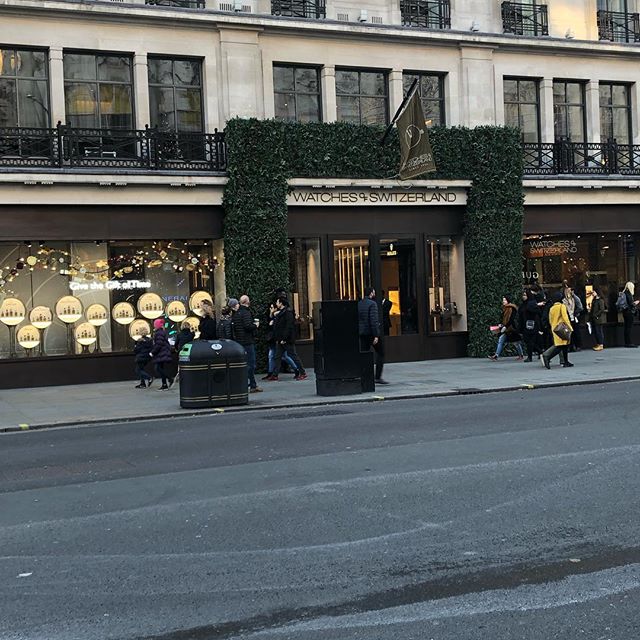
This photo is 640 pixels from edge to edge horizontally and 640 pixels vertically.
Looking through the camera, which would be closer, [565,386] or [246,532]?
[246,532]

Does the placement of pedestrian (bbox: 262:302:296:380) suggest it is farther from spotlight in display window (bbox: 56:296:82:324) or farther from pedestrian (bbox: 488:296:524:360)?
pedestrian (bbox: 488:296:524:360)

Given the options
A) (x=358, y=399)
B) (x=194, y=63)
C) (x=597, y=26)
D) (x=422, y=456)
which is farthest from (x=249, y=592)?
(x=597, y=26)

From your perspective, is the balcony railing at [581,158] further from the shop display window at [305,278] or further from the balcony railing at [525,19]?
the shop display window at [305,278]

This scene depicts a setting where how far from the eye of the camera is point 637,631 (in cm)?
463

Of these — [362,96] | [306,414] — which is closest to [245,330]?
[306,414]

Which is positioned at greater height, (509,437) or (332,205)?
(332,205)

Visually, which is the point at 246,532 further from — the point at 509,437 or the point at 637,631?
the point at 509,437

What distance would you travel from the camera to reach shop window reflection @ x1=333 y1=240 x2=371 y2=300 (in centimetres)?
2288

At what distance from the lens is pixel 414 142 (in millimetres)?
21281

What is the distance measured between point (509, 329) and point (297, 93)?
810cm

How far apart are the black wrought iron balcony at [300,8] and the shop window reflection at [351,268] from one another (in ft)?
18.9

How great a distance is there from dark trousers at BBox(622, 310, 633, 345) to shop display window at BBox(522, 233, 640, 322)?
0.77m

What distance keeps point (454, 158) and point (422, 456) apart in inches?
594

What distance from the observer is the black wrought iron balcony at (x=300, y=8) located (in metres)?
22.2
